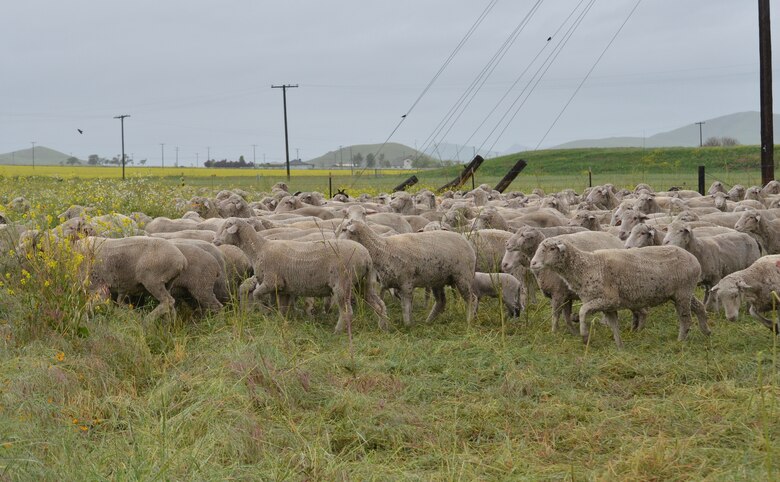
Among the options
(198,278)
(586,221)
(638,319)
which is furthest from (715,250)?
(198,278)

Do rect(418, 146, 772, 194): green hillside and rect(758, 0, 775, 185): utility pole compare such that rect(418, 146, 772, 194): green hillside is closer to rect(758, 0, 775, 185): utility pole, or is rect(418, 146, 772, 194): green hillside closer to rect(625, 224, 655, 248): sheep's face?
rect(758, 0, 775, 185): utility pole

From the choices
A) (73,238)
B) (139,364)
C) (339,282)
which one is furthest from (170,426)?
(73,238)

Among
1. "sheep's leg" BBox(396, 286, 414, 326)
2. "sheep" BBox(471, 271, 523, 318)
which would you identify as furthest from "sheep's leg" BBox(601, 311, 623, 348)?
"sheep's leg" BBox(396, 286, 414, 326)

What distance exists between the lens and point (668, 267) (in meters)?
9.61

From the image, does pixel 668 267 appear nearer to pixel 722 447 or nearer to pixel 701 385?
pixel 701 385

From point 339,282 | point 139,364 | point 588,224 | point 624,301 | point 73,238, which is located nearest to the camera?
point 139,364

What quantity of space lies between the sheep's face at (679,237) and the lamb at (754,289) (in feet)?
4.48

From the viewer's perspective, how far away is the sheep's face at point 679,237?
11.0m

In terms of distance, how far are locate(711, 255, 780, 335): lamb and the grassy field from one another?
13.0 inches

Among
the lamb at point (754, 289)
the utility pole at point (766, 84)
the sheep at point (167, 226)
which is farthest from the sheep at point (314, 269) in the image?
the utility pole at point (766, 84)

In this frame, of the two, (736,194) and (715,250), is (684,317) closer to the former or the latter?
(715,250)

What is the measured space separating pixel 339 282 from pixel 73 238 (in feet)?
11.3

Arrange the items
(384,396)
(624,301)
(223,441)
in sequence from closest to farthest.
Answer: (223,441)
(384,396)
(624,301)

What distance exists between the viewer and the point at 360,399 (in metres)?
7.24
